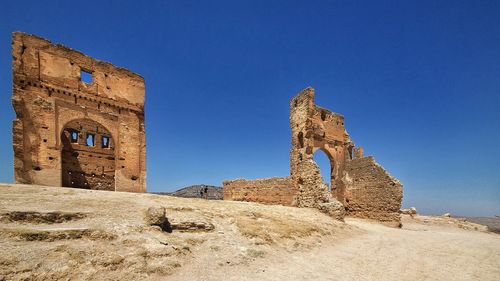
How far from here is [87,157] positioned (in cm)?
1515

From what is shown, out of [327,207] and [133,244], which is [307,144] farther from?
[133,244]

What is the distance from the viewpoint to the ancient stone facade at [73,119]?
39.6ft

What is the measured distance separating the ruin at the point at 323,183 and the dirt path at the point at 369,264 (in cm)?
425

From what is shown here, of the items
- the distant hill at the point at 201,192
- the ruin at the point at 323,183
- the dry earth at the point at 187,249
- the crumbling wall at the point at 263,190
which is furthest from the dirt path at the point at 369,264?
the distant hill at the point at 201,192

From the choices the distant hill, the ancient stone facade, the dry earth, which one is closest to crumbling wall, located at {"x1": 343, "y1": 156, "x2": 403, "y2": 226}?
the dry earth

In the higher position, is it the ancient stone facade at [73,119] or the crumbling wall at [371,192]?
the ancient stone facade at [73,119]

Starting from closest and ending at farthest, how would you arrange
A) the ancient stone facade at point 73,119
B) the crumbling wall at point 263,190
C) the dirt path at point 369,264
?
the dirt path at point 369,264 → the ancient stone facade at point 73,119 → the crumbling wall at point 263,190

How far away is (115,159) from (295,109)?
12354mm

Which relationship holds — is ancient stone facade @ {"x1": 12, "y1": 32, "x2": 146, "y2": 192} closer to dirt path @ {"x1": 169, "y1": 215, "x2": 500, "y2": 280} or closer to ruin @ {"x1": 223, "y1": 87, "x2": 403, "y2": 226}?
ruin @ {"x1": 223, "y1": 87, "x2": 403, "y2": 226}

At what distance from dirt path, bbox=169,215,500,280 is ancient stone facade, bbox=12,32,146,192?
12.2 meters

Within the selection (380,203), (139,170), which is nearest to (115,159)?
→ (139,170)

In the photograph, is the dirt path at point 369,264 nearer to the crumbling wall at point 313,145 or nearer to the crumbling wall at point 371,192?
the crumbling wall at point 313,145

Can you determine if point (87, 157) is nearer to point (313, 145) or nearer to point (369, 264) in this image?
point (313, 145)

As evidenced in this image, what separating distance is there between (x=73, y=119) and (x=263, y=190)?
1270cm
